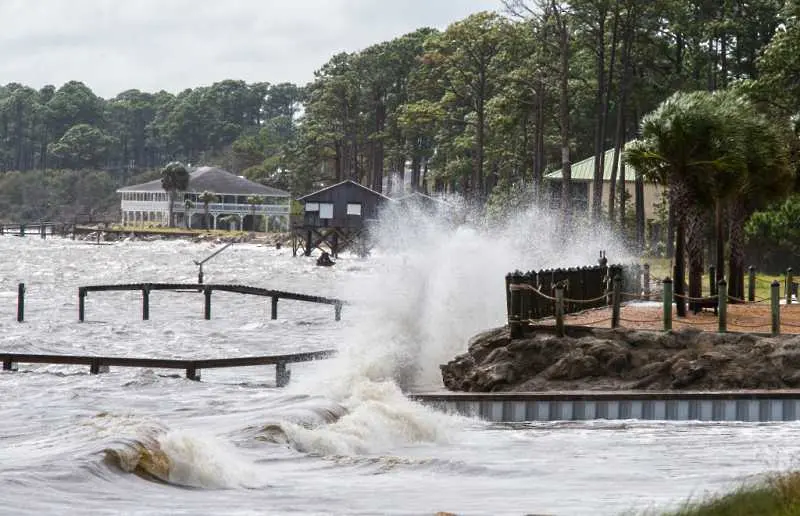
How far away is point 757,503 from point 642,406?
10.7 metres

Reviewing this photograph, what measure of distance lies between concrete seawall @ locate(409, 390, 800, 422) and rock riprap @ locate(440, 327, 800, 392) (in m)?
0.75

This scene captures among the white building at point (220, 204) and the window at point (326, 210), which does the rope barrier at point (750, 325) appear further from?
the white building at point (220, 204)

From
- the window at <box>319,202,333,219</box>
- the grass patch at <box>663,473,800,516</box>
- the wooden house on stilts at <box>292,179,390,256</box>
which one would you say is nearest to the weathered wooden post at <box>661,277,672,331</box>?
the grass patch at <box>663,473,800,516</box>

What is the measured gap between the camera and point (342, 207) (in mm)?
117688

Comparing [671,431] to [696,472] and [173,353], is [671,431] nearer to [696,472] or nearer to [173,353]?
[696,472]

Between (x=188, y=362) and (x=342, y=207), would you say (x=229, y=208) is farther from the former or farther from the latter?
(x=188, y=362)

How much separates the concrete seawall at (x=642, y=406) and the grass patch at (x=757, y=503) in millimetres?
9700

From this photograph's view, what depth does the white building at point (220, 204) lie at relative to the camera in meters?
168

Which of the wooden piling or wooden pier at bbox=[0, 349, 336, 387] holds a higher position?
wooden pier at bbox=[0, 349, 336, 387]

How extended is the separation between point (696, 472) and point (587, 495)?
2363 mm

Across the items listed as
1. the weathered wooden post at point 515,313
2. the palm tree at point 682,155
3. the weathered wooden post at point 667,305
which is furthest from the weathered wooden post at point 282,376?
the palm tree at point 682,155

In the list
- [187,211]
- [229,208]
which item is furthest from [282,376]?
[187,211]

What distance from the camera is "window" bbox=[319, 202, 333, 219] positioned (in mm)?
117938

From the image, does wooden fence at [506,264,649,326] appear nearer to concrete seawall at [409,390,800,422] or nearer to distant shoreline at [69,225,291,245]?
concrete seawall at [409,390,800,422]
